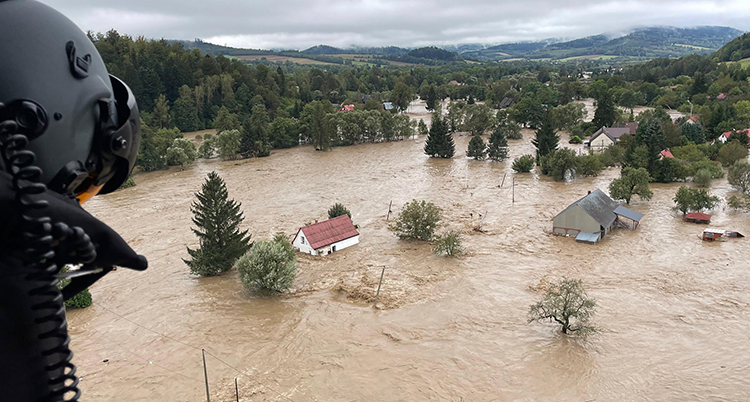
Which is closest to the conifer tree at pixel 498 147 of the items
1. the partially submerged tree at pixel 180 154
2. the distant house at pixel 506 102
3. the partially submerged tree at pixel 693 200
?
the partially submerged tree at pixel 693 200

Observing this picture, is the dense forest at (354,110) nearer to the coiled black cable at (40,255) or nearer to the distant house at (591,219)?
the distant house at (591,219)

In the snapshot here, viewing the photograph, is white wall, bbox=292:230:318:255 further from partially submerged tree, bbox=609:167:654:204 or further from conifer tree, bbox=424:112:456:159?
conifer tree, bbox=424:112:456:159

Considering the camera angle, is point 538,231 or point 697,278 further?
point 538,231

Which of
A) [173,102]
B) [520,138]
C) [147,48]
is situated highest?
[147,48]

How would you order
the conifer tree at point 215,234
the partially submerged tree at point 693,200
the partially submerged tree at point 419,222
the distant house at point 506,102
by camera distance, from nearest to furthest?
the conifer tree at point 215,234, the partially submerged tree at point 419,222, the partially submerged tree at point 693,200, the distant house at point 506,102

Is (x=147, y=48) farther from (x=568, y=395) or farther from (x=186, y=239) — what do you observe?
(x=568, y=395)

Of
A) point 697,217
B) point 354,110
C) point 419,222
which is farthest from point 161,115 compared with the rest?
point 697,217

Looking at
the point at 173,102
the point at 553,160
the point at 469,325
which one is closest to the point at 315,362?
the point at 469,325
